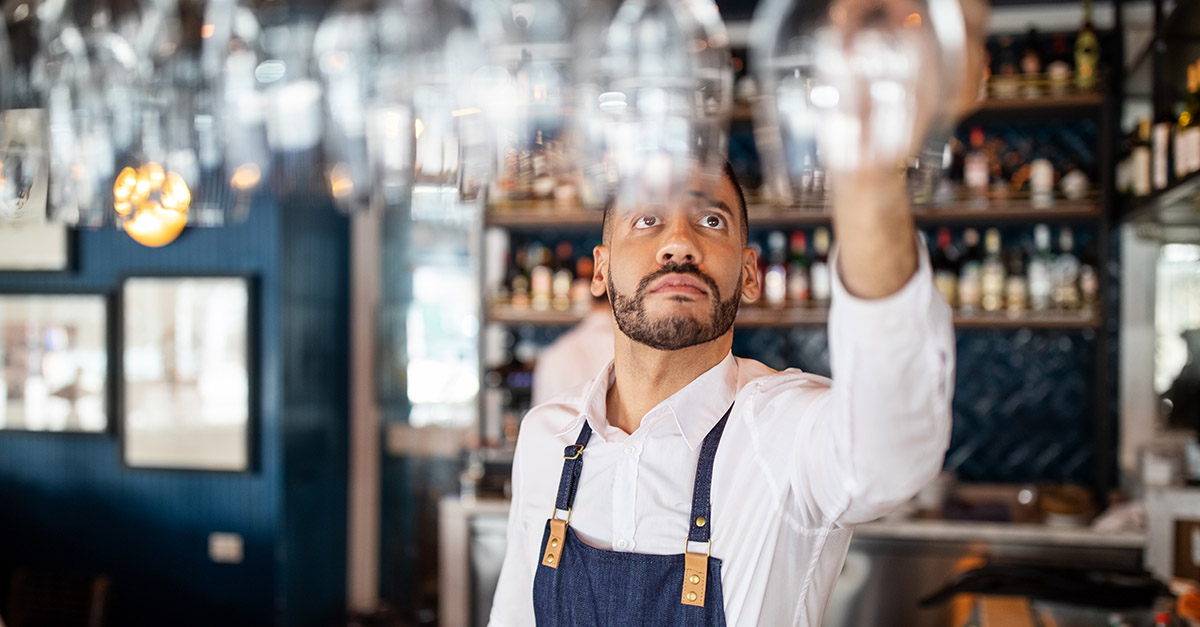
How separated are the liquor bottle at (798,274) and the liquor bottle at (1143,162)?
4.30 feet

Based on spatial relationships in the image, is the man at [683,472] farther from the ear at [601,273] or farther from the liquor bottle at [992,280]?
the liquor bottle at [992,280]

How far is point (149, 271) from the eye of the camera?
14.5ft

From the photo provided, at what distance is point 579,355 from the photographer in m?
3.52

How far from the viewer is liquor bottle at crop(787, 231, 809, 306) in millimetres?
4023

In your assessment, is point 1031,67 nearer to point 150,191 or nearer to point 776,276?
point 776,276

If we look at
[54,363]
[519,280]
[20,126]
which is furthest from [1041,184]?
[54,363]

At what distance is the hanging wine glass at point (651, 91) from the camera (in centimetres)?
90

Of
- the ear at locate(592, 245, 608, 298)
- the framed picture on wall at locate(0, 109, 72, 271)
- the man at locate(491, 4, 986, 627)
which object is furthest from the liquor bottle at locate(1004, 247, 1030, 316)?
the framed picture on wall at locate(0, 109, 72, 271)

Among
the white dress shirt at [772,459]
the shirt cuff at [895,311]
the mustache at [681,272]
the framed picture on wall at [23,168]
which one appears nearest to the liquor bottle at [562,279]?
the white dress shirt at [772,459]

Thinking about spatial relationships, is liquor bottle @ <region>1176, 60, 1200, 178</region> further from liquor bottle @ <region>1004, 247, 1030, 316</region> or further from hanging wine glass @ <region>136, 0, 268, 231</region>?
hanging wine glass @ <region>136, 0, 268, 231</region>

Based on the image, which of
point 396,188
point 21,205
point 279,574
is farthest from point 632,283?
point 279,574

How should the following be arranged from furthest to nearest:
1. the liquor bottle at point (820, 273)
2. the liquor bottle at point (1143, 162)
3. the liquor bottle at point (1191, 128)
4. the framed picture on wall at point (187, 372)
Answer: the framed picture on wall at point (187, 372) → the liquor bottle at point (820, 273) → the liquor bottle at point (1143, 162) → the liquor bottle at point (1191, 128)

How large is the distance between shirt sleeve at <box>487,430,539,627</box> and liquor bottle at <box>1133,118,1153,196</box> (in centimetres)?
272

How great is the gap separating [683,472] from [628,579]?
176mm
